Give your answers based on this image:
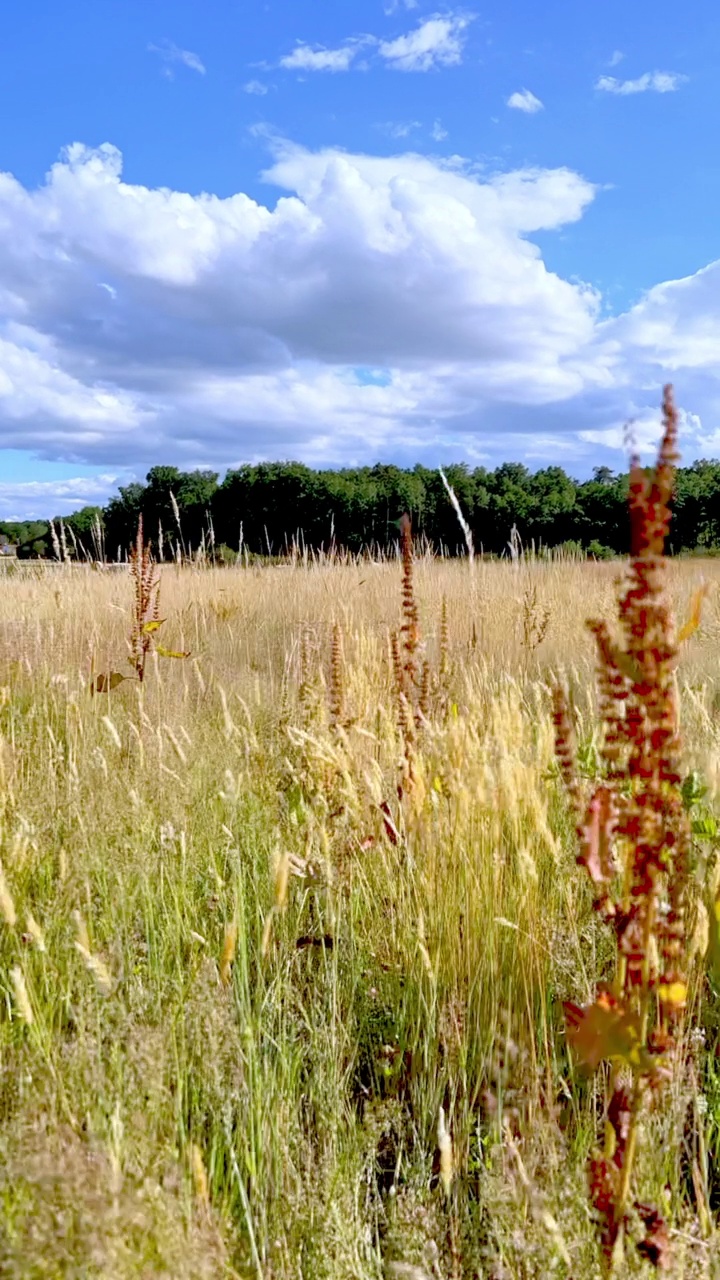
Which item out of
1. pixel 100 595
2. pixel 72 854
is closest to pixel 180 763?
pixel 72 854

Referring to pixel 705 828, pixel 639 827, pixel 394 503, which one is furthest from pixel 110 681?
pixel 394 503

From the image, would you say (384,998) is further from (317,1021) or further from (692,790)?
(692,790)

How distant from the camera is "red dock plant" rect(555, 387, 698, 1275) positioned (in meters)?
0.73

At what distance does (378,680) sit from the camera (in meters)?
3.95

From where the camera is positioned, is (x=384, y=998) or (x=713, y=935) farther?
(x=384, y=998)

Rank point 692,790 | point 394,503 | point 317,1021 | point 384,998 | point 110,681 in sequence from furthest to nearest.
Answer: point 394,503 → point 110,681 → point 384,998 → point 317,1021 → point 692,790

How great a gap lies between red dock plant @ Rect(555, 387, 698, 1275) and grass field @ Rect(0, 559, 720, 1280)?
3.3 inches

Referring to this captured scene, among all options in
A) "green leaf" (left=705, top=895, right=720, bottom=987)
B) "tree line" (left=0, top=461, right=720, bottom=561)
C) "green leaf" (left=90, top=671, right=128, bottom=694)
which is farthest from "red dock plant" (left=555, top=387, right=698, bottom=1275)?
"tree line" (left=0, top=461, right=720, bottom=561)

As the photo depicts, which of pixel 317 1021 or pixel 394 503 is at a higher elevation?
pixel 394 503

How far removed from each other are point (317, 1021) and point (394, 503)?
155 feet

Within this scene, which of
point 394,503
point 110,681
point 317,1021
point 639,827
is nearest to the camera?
point 639,827

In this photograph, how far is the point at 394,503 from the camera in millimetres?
48094

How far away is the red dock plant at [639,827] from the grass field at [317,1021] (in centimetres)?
8

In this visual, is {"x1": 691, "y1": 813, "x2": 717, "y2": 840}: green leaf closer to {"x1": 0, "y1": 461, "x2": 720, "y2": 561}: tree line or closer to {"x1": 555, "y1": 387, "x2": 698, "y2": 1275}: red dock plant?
{"x1": 555, "y1": 387, "x2": 698, "y2": 1275}: red dock plant
